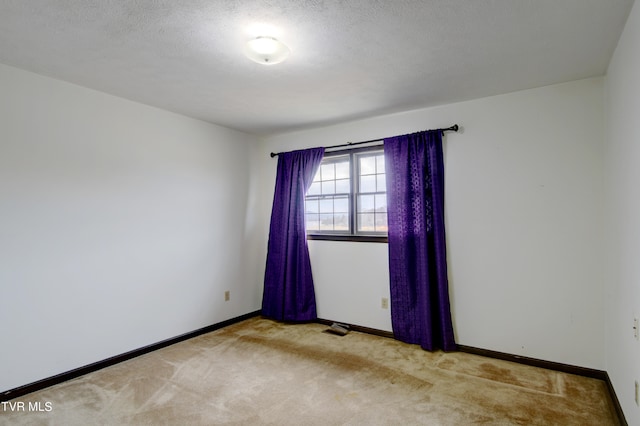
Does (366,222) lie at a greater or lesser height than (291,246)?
greater

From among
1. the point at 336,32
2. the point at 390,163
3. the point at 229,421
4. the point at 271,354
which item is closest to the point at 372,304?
the point at 271,354

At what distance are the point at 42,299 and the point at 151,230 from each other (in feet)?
3.40

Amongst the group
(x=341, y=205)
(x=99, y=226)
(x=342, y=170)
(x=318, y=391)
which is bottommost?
(x=318, y=391)

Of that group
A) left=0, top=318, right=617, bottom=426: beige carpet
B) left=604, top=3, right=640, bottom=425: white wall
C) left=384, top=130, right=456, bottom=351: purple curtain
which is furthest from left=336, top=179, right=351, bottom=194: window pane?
left=604, top=3, right=640, bottom=425: white wall

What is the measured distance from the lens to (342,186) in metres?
4.20

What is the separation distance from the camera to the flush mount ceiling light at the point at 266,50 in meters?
2.12

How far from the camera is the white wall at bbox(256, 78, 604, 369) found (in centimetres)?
278

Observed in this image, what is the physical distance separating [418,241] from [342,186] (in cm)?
121

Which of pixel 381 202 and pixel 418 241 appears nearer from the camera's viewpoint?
pixel 418 241

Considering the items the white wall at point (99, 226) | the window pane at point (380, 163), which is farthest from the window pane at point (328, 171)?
the white wall at point (99, 226)

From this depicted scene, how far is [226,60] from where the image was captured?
2430 mm

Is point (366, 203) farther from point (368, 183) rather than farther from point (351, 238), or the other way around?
point (351, 238)

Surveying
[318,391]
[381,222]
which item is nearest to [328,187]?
[381,222]

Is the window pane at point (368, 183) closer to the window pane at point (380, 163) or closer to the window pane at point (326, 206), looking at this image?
the window pane at point (380, 163)
